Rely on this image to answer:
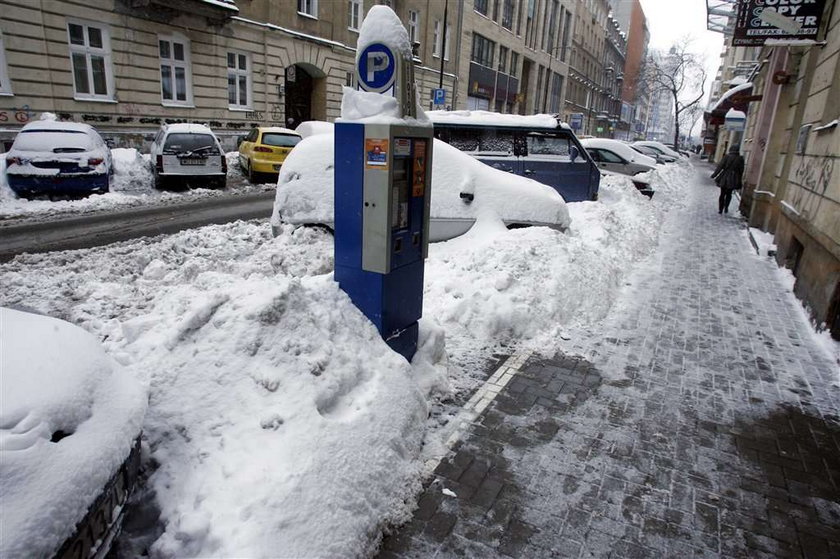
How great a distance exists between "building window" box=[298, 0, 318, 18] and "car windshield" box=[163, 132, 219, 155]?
12564 mm

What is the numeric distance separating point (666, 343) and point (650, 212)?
27.8 ft

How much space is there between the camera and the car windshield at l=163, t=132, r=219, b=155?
46.0 feet

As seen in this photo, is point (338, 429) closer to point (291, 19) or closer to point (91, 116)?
point (91, 116)

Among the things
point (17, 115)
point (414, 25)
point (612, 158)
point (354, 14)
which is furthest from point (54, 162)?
point (414, 25)

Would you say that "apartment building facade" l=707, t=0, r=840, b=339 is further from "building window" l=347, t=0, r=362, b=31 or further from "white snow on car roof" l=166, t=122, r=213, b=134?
"building window" l=347, t=0, r=362, b=31

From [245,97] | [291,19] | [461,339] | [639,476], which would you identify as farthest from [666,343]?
[291,19]

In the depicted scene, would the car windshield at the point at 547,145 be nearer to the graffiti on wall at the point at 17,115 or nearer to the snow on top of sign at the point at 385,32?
the snow on top of sign at the point at 385,32

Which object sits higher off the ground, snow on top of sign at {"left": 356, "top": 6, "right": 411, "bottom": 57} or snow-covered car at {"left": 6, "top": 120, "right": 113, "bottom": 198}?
snow on top of sign at {"left": 356, "top": 6, "right": 411, "bottom": 57}

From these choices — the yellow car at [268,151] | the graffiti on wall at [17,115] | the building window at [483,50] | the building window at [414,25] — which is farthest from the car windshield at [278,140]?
the building window at [483,50]

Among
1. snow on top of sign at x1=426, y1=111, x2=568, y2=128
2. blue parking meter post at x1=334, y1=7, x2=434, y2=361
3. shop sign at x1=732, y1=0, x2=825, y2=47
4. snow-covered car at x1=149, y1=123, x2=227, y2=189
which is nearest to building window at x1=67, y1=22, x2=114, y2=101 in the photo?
snow-covered car at x1=149, y1=123, x2=227, y2=189

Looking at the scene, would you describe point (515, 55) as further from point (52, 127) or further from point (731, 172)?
point (52, 127)

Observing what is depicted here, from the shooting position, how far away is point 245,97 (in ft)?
73.9

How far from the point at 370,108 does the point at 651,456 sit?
3029mm

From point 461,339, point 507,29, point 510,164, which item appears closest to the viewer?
point 461,339
